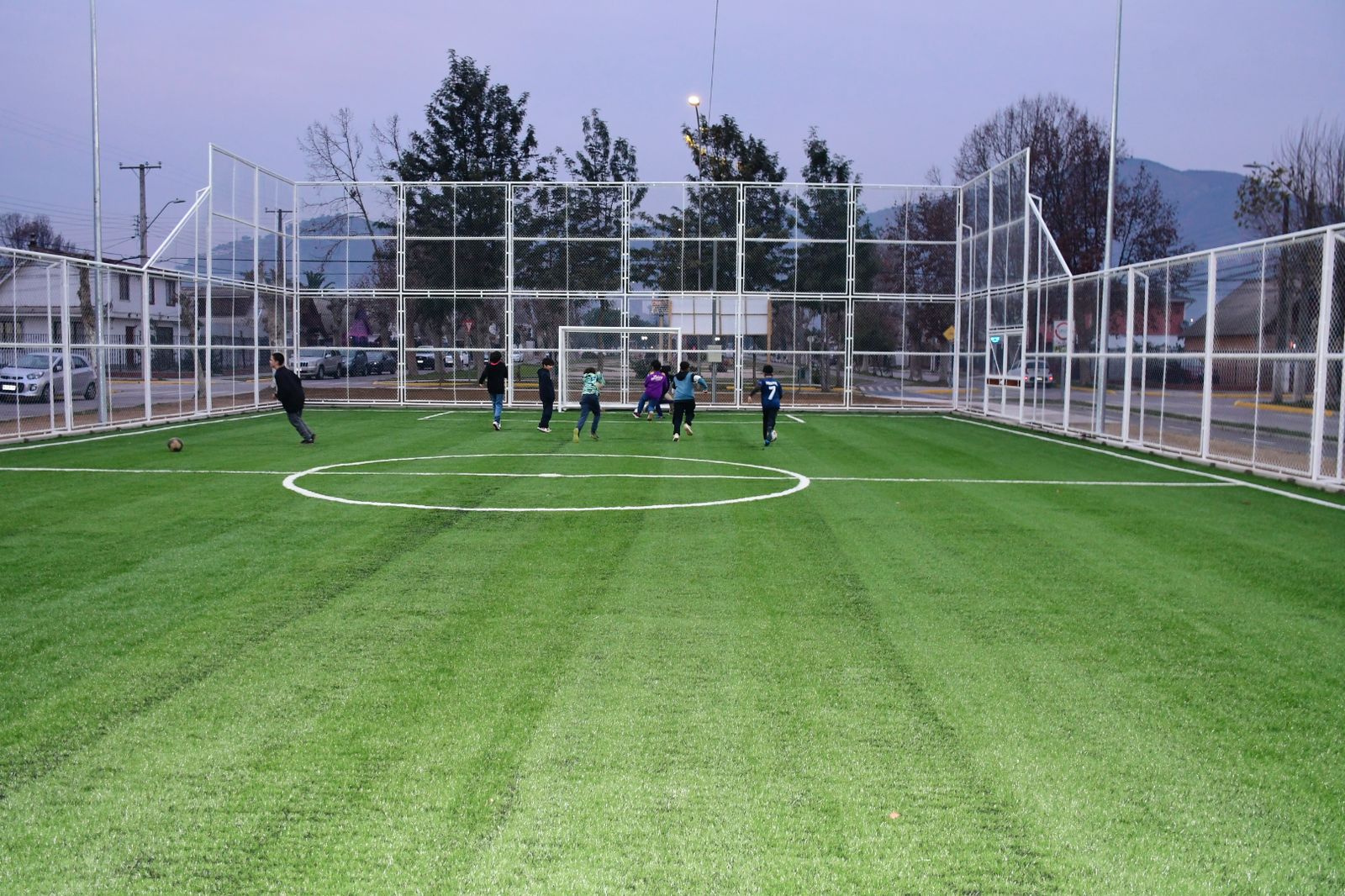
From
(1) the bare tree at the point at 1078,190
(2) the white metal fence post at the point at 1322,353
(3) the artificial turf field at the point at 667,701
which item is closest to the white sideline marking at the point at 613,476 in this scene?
(2) the white metal fence post at the point at 1322,353

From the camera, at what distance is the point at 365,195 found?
39.8 metres

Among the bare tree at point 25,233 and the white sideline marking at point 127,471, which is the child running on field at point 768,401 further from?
the bare tree at point 25,233

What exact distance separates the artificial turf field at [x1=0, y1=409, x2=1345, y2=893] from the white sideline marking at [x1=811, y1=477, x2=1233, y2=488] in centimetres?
341

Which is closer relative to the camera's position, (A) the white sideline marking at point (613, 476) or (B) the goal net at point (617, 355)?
(A) the white sideline marking at point (613, 476)

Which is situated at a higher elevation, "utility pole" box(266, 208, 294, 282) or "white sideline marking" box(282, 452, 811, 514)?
"utility pole" box(266, 208, 294, 282)

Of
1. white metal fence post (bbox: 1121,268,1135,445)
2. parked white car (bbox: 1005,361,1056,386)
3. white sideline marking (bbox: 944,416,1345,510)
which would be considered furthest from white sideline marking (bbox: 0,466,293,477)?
parked white car (bbox: 1005,361,1056,386)

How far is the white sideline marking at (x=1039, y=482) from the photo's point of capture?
Result: 626 inches

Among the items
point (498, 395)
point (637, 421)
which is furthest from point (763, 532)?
point (637, 421)

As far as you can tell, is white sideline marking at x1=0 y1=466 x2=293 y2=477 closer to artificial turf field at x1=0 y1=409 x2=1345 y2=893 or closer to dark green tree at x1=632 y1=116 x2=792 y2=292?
artificial turf field at x1=0 y1=409 x2=1345 y2=893

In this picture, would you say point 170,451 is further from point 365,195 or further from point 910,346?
point 910,346

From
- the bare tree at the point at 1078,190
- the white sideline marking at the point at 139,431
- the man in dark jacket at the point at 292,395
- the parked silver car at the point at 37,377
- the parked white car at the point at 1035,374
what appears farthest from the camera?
the bare tree at the point at 1078,190

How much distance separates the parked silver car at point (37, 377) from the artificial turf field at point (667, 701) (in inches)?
384

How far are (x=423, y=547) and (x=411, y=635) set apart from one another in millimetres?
3149

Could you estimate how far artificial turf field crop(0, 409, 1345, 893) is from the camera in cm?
418
